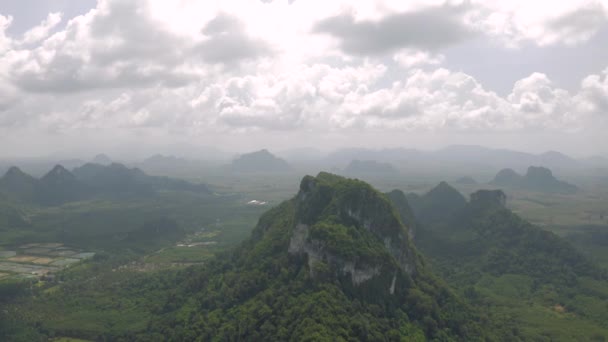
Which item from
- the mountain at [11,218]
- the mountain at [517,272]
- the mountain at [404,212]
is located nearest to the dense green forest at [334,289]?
the mountain at [517,272]

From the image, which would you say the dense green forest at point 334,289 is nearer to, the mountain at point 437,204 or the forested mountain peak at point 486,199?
the forested mountain peak at point 486,199

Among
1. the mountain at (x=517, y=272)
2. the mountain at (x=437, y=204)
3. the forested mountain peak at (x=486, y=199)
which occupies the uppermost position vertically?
the forested mountain peak at (x=486, y=199)

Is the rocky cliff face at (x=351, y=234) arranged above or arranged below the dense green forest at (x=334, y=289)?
above

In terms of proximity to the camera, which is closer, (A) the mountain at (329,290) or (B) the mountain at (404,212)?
(A) the mountain at (329,290)

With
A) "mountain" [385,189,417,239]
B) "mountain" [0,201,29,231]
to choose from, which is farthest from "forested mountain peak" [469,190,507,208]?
"mountain" [0,201,29,231]

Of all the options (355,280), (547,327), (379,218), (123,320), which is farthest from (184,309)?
(547,327)

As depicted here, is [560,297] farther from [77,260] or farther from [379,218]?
[77,260]
